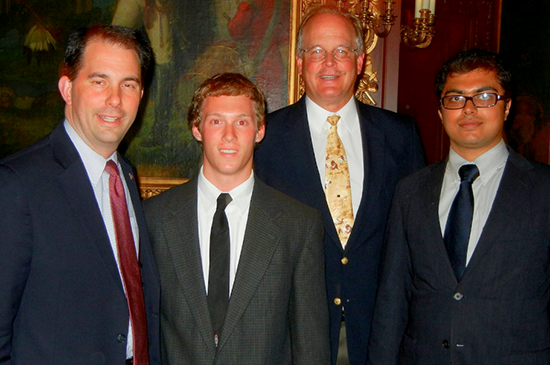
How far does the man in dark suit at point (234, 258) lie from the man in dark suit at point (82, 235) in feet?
0.37

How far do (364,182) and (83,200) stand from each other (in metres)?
1.28

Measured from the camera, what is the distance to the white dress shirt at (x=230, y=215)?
197cm

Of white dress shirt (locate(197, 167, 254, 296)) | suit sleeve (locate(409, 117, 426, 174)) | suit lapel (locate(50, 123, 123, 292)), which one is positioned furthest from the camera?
suit sleeve (locate(409, 117, 426, 174))

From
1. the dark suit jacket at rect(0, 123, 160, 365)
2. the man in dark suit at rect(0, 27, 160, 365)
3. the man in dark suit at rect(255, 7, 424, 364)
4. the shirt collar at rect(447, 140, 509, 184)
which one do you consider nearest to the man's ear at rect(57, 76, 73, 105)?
the man in dark suit at rect(0, 27, 160, 365)

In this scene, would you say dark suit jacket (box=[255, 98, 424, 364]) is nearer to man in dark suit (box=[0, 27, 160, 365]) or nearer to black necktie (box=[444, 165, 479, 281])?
black necktie (box=[444, 165, 479, 281])

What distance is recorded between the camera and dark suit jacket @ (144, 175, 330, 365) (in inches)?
73.3

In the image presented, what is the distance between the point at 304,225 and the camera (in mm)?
2035

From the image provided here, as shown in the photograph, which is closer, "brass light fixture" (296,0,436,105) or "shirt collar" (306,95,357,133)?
"shirt collar" (306,95,357,133)

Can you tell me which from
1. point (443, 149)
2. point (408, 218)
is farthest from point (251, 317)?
point (443, 149)

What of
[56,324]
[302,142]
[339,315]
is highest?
[302,142]

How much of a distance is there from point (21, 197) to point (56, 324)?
393 millimetres

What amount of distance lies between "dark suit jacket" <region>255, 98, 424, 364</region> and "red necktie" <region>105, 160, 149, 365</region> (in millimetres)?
809

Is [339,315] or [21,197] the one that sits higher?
[21,197]

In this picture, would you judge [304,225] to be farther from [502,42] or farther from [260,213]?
[502,42]
